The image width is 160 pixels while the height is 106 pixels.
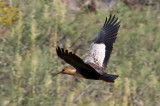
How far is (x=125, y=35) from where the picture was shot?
25.6ft

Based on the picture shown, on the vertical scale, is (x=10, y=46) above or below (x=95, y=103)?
above

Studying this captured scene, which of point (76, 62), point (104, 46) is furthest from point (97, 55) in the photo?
point (76, 62)

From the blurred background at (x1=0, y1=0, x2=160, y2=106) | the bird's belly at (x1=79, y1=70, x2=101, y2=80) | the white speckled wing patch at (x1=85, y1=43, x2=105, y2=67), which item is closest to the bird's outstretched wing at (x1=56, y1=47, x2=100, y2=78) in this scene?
the bird's belly at (x1=79, y1=70, x2=101, y2=80)

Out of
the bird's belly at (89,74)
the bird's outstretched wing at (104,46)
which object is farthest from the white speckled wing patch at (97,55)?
the bird's belly at (89,74)

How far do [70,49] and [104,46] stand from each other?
2.53 ft

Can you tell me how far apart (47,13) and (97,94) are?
1.55 m

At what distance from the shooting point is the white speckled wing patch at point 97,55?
6.38 meters

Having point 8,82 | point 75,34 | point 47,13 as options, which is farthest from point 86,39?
point 8,82

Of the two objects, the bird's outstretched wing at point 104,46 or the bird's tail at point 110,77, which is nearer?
the bird's tail at point 110,77

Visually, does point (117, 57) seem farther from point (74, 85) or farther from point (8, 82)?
point (8, 82)

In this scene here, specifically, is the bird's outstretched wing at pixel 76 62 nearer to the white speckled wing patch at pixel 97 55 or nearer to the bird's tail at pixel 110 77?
the bird's tail at pixel 110 77

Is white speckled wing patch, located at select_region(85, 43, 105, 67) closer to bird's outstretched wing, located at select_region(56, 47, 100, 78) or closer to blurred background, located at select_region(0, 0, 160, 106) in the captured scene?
blurred background, located at select_region(0, 0, 160, 106)

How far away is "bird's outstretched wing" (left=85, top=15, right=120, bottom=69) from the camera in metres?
6.41

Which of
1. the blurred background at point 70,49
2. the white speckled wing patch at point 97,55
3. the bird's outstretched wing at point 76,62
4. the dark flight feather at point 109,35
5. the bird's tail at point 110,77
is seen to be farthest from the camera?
the dark flight feather at point 109,35
